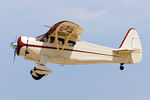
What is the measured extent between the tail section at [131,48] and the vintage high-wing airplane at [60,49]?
2.33 ft

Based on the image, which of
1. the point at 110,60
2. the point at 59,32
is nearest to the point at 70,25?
the point at 59,32

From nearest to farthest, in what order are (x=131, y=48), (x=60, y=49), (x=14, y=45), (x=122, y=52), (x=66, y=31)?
(x=66, y=31) → (x=14, y=45) → (x=60, y=49) → (x=122, y=52) → (x=131, y=48)

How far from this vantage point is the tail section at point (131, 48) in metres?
21.1

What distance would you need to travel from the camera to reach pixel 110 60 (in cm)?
2072

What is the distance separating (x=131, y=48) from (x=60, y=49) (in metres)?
4.87

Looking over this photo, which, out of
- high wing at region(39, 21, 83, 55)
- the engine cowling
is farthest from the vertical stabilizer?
the engine cowling

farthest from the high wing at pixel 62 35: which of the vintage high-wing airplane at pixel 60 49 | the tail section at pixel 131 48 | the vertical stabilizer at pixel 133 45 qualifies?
the vertical stabilizer at pixel 133 45

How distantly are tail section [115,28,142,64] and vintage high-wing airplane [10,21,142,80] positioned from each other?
2.33 ft

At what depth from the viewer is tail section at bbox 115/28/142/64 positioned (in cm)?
2108

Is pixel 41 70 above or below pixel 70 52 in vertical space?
below

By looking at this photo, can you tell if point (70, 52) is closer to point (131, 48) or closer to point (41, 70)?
point (41, 70)

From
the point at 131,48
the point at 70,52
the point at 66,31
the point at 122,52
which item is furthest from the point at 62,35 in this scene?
the point at 131,48

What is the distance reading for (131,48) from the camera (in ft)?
72.4

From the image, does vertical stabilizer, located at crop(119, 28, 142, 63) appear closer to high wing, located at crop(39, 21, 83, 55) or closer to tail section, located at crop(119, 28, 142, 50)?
tail section, located at crop(119, 28, 142, 50)
